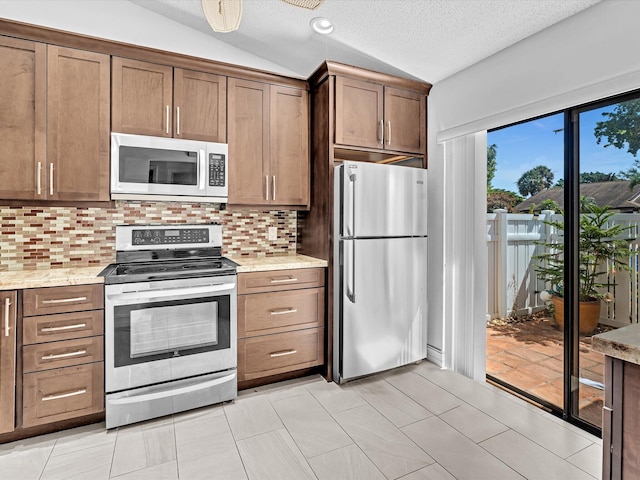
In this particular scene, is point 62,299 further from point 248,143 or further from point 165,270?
point 248,143

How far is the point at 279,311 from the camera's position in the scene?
8.79 feet

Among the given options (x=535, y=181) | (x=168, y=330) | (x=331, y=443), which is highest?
(x=535, y=181)

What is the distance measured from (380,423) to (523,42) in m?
2.58

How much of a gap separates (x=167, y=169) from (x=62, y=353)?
4.27ft

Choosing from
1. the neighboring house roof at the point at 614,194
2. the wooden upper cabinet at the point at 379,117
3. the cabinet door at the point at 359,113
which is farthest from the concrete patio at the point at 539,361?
the cabinet door at the point at 359,113

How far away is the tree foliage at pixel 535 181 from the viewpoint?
2623 mm

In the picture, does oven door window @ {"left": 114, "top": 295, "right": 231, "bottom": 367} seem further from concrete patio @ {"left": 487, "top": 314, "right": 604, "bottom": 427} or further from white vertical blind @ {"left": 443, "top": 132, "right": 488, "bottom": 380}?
concrete patio @ {"left": 487, "top": 314, "right": 604, "bottom": 427}

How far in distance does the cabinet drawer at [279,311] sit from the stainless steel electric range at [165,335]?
105mm

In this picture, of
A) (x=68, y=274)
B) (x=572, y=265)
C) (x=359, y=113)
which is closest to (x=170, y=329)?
(x=68, y=274)

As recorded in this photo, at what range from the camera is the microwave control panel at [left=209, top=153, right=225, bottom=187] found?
2672 millimetres

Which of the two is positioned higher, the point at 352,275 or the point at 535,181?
the point at 535,181

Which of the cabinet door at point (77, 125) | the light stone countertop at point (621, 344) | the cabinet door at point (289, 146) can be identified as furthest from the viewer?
the cabinet door at point (289, 146)

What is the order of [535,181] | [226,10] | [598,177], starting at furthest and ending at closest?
[535,181]
[598,177]
[226,10]

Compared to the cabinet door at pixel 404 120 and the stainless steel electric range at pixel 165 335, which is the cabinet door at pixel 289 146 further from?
the stainless steel electric range at pixel 165 335
